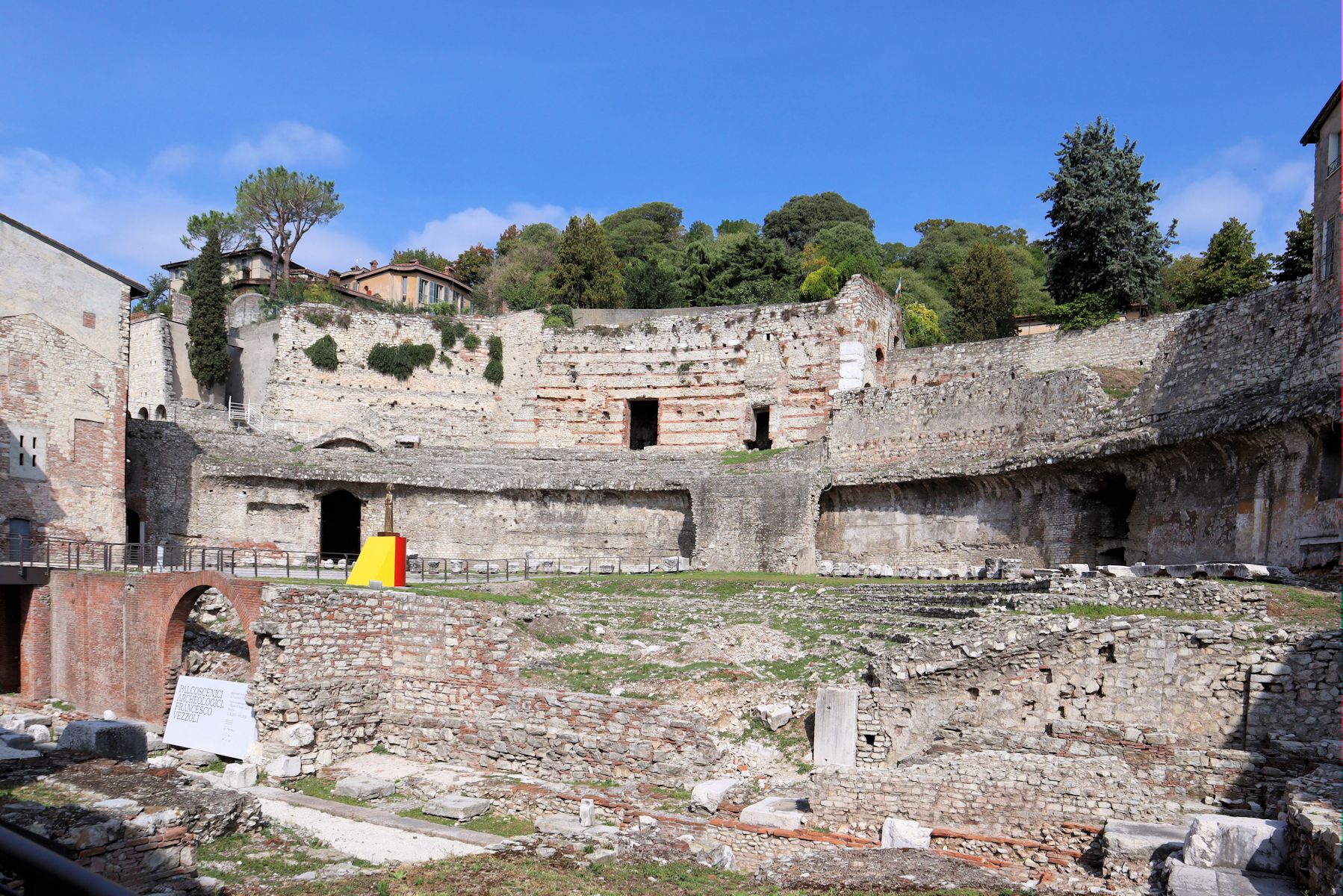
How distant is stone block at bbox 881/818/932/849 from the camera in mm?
10562

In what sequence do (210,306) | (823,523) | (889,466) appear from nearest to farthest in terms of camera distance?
(889,466) → (823,523) → (210,306)

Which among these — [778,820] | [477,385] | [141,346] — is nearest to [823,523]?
[477,385]

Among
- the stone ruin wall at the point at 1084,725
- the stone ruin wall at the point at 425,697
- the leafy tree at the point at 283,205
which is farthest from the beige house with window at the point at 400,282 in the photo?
the stone ruin wall at the point at 1084,725

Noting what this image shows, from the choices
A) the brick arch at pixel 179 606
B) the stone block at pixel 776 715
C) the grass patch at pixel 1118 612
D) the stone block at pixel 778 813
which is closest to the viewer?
the stone block at pixel 778 813

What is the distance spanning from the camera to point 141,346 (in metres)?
36.7

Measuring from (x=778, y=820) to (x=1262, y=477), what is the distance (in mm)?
11362

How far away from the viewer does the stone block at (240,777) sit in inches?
554

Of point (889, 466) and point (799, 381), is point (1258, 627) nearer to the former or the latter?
point (889, 466)

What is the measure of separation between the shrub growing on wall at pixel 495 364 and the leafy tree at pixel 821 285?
49.0 feet

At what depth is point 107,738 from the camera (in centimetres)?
1427

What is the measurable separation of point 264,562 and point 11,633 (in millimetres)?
7636

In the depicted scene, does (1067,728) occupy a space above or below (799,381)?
below

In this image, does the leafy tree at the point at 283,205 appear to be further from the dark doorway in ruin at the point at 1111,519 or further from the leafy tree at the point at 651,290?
the dark doorway in ruin at the point at 1111,519

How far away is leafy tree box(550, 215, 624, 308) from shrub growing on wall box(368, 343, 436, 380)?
883 cm
